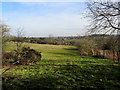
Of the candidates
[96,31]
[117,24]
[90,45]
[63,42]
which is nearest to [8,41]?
[96,31]

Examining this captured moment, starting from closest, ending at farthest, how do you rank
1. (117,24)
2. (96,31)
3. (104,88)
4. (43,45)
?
1. (104,88)
2. (117,24)
3. (96,31)
4. (43,45)

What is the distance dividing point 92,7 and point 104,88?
601 centimetres

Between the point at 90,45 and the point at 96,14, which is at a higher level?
the point at 96,14

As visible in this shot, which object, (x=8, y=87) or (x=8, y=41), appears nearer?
(x=8, y=87)

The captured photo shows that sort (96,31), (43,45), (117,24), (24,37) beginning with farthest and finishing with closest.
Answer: (43,45) → (24,37) → (96,31) → (117,24)

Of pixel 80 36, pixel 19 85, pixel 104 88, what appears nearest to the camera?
pixel 104 88

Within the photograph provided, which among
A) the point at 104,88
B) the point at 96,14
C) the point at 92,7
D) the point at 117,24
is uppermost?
the point at 92,7

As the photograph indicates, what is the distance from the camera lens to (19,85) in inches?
162

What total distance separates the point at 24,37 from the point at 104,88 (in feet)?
35.3

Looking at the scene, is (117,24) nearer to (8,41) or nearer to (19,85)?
(19,85)

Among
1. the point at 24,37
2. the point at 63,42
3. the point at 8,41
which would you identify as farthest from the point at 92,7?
the point at 63,42

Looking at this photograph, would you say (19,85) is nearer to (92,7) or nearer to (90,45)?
(92,7)

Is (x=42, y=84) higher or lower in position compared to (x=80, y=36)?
lower

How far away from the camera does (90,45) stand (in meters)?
23.2
